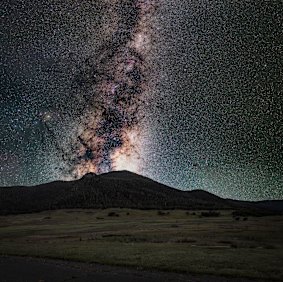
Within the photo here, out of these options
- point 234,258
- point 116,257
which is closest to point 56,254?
point 116,257

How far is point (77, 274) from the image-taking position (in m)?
37.5

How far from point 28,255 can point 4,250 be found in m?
9.45

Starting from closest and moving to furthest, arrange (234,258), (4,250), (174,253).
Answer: (234,258) → (174,253) → (4,250)

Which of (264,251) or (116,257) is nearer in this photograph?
(116,257)

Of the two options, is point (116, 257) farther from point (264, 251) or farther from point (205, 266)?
point (264, 251)

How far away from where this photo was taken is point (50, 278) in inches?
1380

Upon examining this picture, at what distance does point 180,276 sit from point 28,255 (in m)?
26.5

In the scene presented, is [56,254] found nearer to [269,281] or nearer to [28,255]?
[28,255]

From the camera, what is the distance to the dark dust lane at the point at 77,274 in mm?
34375

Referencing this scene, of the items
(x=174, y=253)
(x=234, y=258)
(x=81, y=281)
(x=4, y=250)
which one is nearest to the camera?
(x=81, y=281)

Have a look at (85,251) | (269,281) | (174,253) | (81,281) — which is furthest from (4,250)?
(269,281)

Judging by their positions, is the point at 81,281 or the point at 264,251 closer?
the point at 81,281

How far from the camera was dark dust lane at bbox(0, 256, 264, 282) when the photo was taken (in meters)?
34.4

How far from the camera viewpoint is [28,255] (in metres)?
54.5
